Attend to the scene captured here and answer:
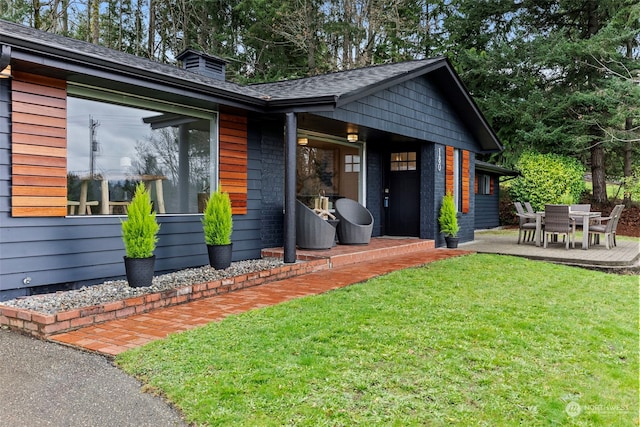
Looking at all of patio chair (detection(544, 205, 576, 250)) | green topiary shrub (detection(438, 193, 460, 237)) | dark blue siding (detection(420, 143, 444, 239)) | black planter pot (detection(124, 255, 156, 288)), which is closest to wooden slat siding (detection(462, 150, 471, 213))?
green topiary shrub (detection(438, 193, 460, 237))

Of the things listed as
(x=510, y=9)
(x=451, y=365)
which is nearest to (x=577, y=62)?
(x=510, y=9)

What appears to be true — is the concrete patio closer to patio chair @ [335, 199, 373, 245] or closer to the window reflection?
patio chair @ [335, 199, 373, 245]

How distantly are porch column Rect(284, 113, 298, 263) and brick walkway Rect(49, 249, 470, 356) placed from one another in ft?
1.52

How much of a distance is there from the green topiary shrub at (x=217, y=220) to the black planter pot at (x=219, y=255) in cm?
5

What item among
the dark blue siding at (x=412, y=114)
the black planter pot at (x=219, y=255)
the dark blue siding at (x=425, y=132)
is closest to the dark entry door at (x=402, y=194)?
the dark blue siding at (x=425, y=132)

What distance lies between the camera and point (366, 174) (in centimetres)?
968

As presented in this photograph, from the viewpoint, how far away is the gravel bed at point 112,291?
12.9 ft

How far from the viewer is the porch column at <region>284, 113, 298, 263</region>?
6168 mm

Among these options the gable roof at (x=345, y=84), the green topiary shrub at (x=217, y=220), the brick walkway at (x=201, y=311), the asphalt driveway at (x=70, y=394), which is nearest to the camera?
the asphalt driveway at (x=70, y=394)

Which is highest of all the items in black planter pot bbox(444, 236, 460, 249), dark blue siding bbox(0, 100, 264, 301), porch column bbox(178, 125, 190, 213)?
porch column bbox(178, 125, 190, 213)

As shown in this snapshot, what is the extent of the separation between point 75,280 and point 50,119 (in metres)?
1.64

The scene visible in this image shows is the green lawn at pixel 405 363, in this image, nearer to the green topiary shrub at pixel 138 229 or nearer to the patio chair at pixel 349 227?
the green topiary shrub at pixel 138 229

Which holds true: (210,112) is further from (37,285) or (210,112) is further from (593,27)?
(593,27)

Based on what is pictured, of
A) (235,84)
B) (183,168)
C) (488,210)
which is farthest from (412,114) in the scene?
(488,210)
